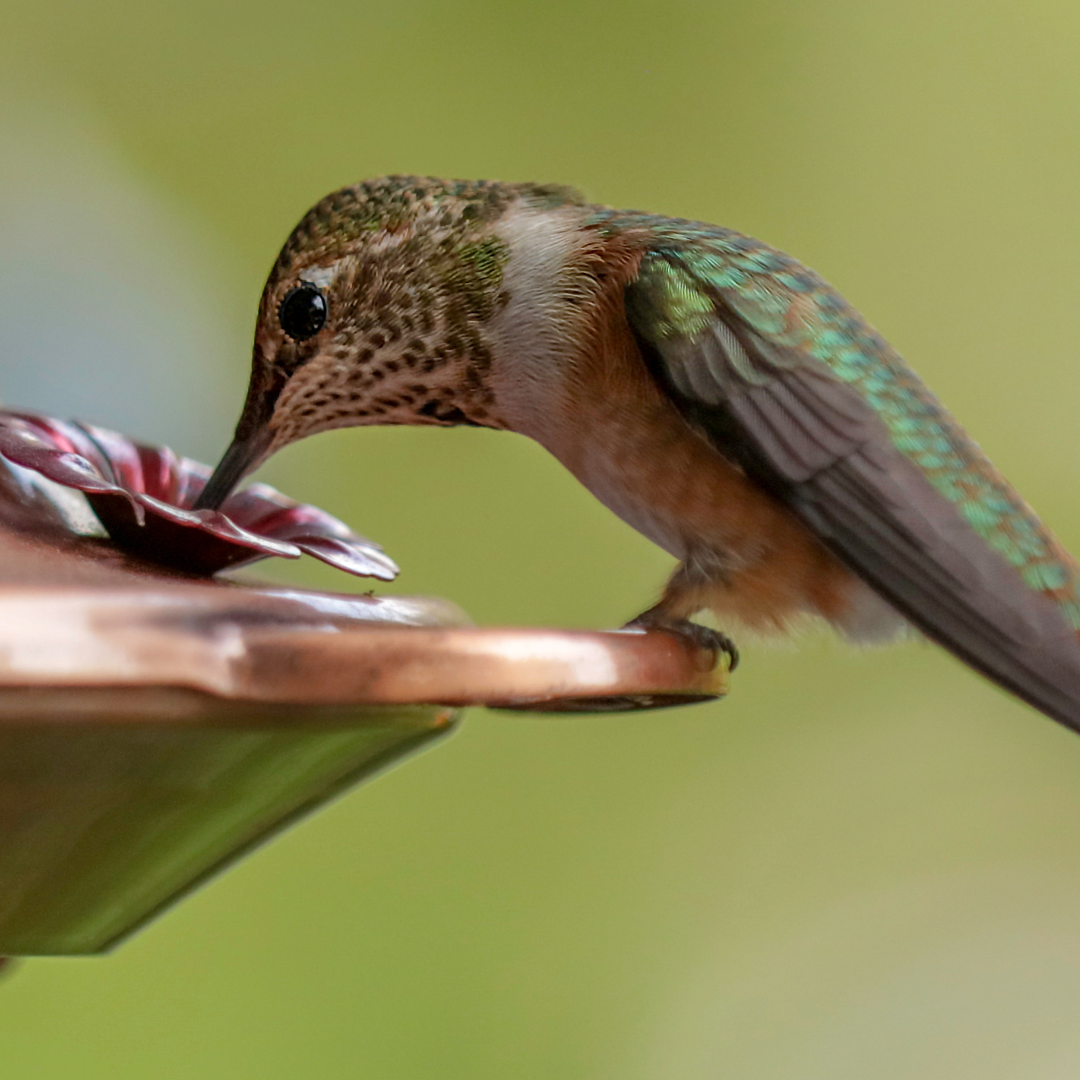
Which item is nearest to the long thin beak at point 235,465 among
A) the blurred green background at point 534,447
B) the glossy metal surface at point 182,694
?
the glossy metal surface at point 182,694

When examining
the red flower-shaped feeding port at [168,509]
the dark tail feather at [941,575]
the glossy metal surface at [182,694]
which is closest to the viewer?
the glossy metal surface at [182,694]

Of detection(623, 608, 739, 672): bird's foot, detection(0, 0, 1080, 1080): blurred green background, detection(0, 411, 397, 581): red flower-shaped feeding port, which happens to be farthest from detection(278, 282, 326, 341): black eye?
detection(0, 0, 1080, 1080): blurred green background

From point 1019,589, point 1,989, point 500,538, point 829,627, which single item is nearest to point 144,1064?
point 1,989

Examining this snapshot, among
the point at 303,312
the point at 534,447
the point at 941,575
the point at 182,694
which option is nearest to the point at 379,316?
the point at 303,312

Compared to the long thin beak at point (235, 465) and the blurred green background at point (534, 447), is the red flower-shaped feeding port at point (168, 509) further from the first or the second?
the blurred green background at point (534, 447)

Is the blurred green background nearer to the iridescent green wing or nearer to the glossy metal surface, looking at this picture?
the iridescent green wing

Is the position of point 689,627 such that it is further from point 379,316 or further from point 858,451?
point 379,316
